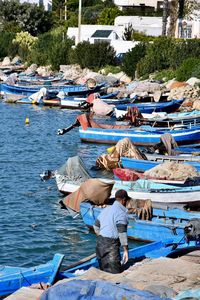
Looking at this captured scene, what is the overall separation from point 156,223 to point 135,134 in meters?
18.0

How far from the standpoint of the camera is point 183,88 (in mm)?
56688

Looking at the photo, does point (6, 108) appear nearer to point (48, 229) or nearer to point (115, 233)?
point (48, 229)

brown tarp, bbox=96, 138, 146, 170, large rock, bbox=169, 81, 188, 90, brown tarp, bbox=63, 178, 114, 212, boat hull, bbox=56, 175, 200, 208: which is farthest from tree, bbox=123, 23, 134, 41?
brown tarp, bbox=63, 178, 114, 212

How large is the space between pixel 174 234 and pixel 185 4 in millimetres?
61921

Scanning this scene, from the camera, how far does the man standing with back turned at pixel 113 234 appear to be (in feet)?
52.5

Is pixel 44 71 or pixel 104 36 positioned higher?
pixel 104 36

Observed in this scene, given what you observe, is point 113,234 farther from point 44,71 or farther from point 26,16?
point 26,16

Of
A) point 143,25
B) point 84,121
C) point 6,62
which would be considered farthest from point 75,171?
point 6,62

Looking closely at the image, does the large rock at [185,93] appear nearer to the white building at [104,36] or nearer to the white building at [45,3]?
Answer: the white building at [104,36]

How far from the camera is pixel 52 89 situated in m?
63.4

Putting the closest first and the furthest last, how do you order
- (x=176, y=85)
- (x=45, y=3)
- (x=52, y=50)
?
(x=176, y=85), (x=52, y=50), (x=45, y=3)

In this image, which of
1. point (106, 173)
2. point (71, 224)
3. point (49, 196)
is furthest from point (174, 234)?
point (106, 173)

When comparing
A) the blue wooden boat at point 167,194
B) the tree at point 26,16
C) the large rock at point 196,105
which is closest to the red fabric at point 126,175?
the blue wooden boat at point 167,194

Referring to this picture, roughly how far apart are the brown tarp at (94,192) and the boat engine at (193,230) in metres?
3.94
